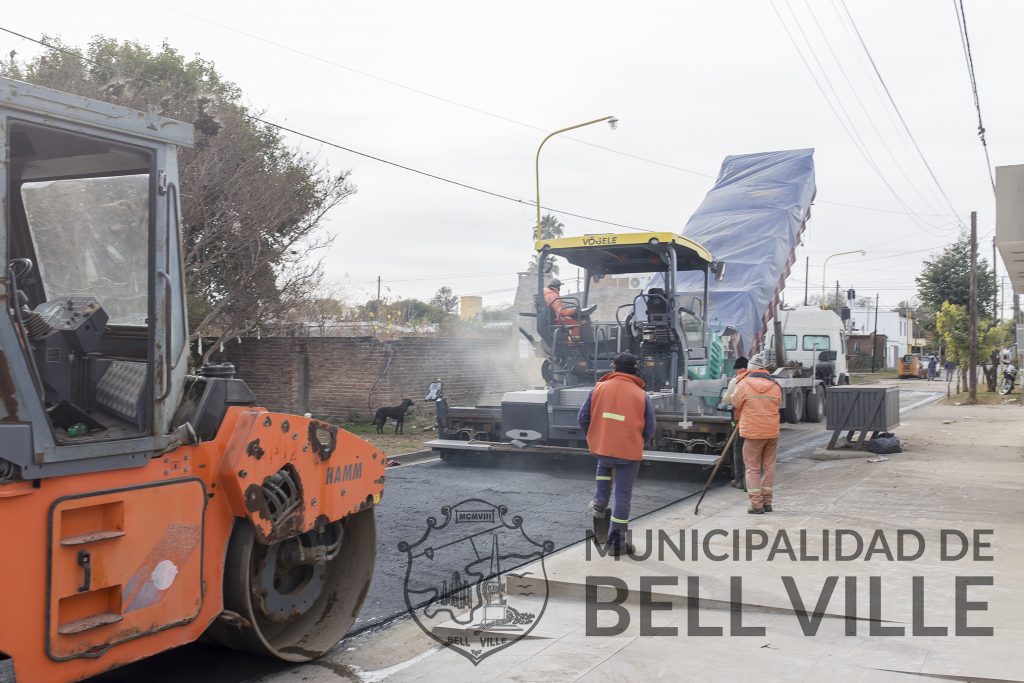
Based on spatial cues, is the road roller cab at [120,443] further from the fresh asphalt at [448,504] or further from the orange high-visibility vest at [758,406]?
the orange high-visibility vest at [758,406]

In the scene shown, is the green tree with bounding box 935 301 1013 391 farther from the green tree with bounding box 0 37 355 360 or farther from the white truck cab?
the green tree with bounding box 0 37 355 360

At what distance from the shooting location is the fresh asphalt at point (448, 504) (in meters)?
5.08

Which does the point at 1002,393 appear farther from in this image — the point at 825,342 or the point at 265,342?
the point at 265,342

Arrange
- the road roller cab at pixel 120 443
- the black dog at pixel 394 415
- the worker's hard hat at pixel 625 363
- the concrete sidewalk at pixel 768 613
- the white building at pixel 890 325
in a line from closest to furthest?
the road roller cab at pixel 120 443
the concrete sidewalk at pixel 768 613
the worker's hard hat at pixel 625 363
the black dog at pixel 394 415
the white building at pixel 890 325

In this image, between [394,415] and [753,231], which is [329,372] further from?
[753,231]

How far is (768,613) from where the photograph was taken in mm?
5766

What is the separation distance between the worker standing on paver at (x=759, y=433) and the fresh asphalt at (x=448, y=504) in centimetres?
111

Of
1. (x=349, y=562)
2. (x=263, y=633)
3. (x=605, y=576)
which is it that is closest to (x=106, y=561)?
(x=263, y=633)

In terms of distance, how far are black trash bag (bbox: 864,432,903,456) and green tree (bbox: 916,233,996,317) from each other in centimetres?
2890

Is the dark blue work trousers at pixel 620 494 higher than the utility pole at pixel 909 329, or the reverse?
the utility pole at pixel 909 329

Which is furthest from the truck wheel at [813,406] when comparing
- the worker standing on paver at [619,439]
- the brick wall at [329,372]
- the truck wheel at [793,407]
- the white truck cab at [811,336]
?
the worker standing on paver at [619,439]

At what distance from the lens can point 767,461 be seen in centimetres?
913

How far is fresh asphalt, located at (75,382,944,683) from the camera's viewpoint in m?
5.08

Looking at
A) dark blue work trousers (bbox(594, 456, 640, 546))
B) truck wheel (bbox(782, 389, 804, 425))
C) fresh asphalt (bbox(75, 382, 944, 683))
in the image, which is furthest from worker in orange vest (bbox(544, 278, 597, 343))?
truck wheel (bbox(782, 389, 804, 425))
